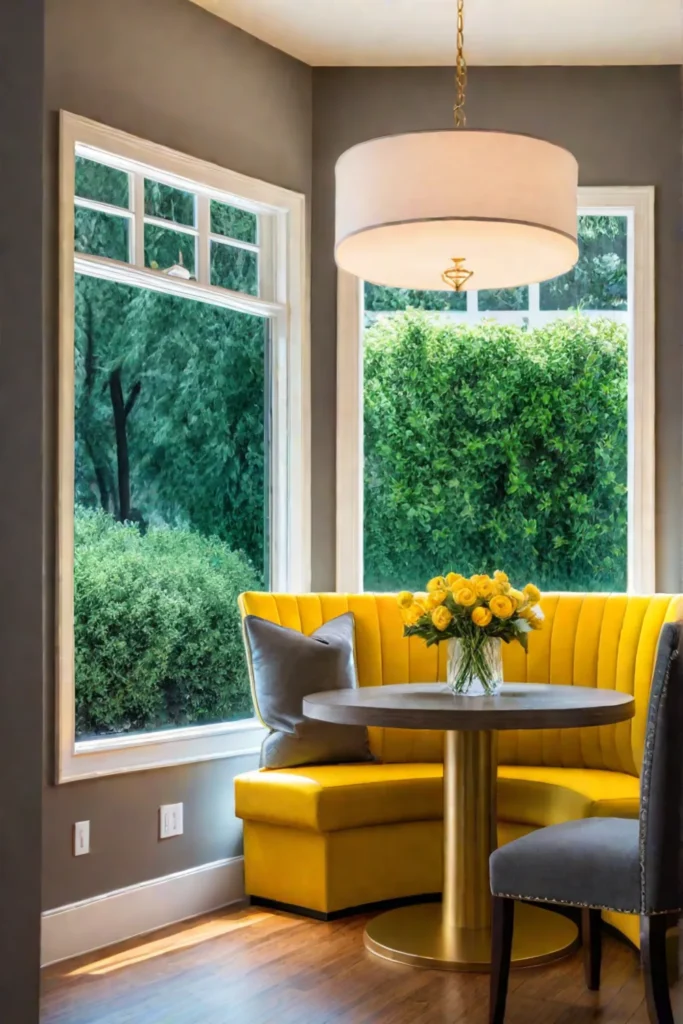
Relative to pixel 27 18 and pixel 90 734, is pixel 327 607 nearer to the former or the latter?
pixel 90 734

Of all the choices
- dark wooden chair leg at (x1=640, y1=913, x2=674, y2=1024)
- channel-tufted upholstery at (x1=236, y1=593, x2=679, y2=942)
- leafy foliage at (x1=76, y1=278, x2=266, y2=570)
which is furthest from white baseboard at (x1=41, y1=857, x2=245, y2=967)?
dark wooden chair leg at (x1=640, y1=913, x2=674, y2=1024)

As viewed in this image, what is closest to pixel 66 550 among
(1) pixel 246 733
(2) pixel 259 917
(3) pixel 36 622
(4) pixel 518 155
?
(1) pixel 246 733

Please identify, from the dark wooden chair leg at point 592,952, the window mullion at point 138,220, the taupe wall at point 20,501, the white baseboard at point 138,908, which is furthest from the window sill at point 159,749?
the taupe wall at point 20,501

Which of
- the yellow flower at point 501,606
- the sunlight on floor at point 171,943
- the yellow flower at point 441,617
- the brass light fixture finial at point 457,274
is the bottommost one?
the sunlight on floor at point 171,943

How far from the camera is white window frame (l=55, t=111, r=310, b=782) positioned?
361 centimetres

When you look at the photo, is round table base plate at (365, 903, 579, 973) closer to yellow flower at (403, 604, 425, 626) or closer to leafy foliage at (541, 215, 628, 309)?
yellow flower at (403, 604, 425, 626)

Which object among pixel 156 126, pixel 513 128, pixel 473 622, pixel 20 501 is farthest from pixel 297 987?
pixel 513 128

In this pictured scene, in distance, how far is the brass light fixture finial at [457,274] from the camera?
11.1 ft

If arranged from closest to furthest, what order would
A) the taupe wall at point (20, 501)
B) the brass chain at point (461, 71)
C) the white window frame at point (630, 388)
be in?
the taupe wall at point (20, 501) < the brass chain at point (461, 71) < the white window frame at point (630, 388)

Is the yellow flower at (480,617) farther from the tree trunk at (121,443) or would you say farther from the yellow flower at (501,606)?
the tree trunk at (121,443)

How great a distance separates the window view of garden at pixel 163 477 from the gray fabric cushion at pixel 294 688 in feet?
0.97

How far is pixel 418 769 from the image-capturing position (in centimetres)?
408

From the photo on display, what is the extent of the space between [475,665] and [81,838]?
1.37m

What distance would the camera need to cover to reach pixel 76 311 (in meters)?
3.80
